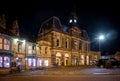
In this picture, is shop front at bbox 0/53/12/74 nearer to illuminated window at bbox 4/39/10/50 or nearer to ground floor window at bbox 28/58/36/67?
illuminated window at bbox 4/39/10/50

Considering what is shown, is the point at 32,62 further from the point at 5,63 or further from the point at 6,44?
the point at 6,44

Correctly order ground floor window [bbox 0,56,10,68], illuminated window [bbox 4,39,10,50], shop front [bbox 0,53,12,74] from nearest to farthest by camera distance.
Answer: shop front [bbox 0,53,12,74]
ground floor window [bbox 0,56,10,68]
illuminated window [bbox 4,39,10,50]

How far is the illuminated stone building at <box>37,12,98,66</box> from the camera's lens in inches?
2594

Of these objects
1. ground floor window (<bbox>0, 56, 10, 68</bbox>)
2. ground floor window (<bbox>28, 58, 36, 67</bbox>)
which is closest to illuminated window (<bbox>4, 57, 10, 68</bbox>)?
ground floor window (<bbox>0, 56, 10, 68</bbox>)

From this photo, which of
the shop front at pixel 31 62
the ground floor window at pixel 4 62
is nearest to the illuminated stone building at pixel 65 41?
the shop front at pixel 31 62

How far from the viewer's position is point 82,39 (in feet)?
277

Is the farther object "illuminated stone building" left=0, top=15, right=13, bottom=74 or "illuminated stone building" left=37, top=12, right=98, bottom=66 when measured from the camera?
"illuminated stone building" left=37, top=12, right=98, bottom=66

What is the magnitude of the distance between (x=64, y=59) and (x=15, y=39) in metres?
26.8

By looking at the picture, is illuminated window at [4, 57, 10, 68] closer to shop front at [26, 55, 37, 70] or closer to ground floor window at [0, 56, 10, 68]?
ground floor window at [0, 56, 10, 68]

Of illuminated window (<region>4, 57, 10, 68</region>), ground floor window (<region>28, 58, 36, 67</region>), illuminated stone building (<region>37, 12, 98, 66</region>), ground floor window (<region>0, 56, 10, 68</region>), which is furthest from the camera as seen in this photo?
illuminated stone building (<region>37, 12, 98, 66</region>)

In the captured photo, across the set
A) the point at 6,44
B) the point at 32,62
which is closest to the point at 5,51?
the point at 6,44

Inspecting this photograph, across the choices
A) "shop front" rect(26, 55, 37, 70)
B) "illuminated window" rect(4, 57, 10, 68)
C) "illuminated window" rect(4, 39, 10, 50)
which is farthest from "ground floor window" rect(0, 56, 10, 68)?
"shop front" rect(26, 55, 37, 70)

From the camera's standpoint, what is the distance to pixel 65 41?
7244cm

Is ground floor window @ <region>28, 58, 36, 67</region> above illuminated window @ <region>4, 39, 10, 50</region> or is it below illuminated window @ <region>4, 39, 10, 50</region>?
below
